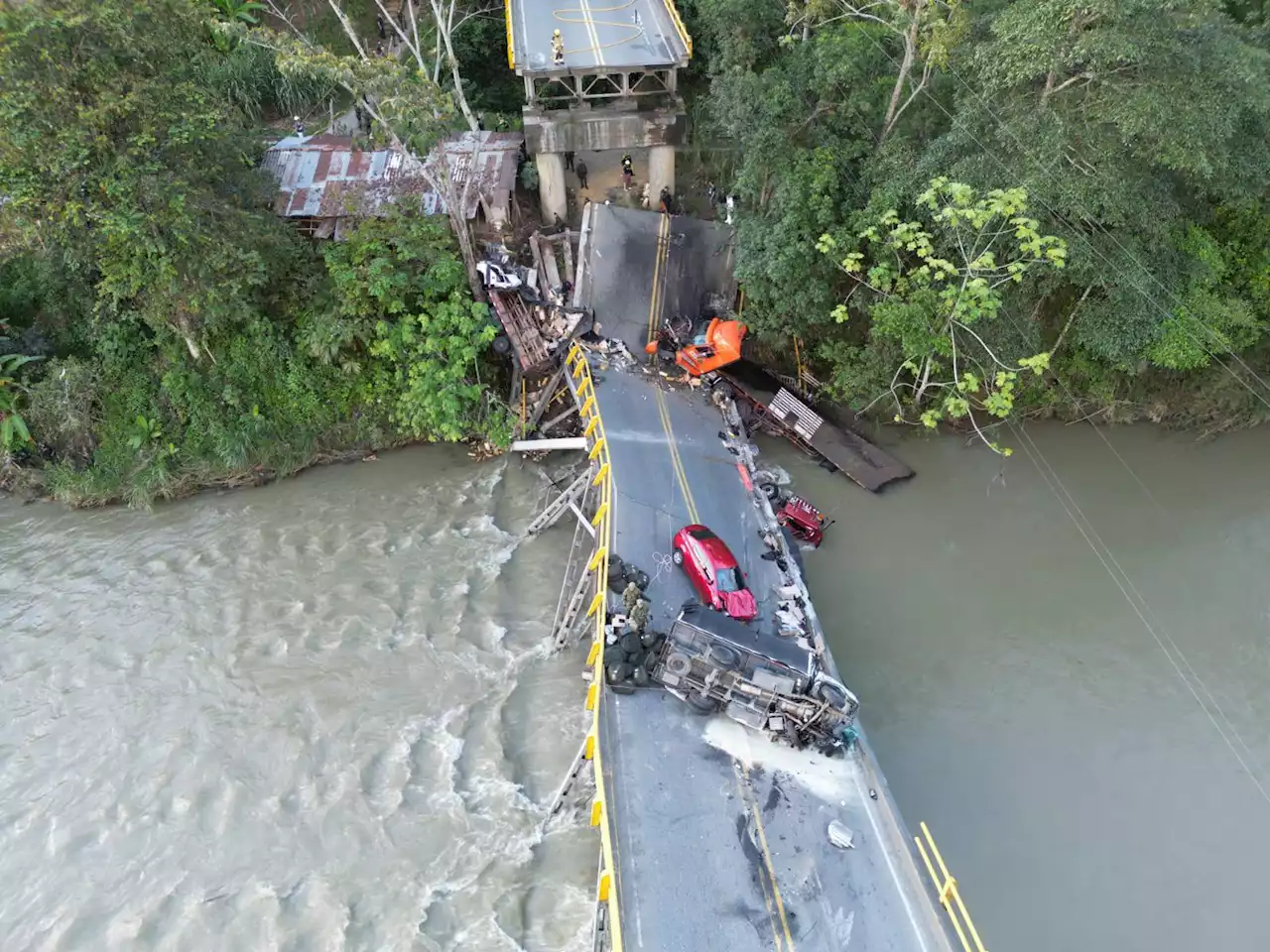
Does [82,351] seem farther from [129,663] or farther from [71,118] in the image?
[129,663]

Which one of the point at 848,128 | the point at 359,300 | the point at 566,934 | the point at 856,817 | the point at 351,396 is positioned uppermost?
the point at 848,128

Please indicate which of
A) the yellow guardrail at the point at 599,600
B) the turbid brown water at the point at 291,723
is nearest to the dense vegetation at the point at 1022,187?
the yellow guardrail at the point at 599,600

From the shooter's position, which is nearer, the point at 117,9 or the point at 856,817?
the point at 856,817

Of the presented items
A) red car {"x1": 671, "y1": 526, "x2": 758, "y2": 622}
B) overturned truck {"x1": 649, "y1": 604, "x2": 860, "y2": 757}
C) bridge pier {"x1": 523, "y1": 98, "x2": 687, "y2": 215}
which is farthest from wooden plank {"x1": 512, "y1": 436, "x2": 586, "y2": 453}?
bridge pier {"x1": 523, "y1": 98, "x2": 687, "y2": 215}

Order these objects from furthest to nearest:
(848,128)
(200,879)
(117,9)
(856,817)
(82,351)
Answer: (82,351) → (848,128) → (117,9) → (200,879) → (856,817)

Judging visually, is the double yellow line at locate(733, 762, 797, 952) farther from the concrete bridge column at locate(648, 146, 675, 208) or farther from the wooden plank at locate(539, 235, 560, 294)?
the concrete bridge column at locate(648, 146, 675, 208)

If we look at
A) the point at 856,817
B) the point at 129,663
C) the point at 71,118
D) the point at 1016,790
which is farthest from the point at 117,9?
the point at 1016,790
